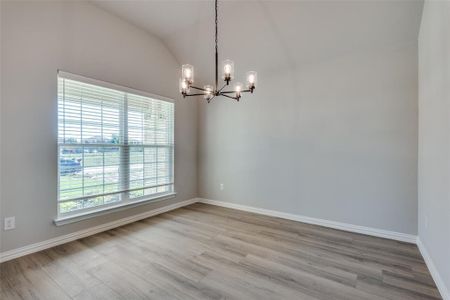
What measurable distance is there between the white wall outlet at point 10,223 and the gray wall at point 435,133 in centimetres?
421

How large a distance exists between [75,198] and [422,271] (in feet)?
13.6

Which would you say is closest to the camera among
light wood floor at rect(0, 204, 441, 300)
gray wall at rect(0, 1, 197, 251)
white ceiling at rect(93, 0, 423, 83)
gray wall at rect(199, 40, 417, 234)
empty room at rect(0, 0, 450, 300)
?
light wood floor at rect(0, 204, 441, 300)

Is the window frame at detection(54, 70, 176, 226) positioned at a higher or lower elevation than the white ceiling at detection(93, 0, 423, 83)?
lower

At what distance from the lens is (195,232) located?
3232 millimetres

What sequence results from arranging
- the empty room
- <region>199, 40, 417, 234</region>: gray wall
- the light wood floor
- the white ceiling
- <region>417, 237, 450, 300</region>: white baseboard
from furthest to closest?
<region>199, 40, 417, 234</region>: gray wall < the white ceiling < the empty room < the light wood floor < <region>417, 237, 450, 300</region>: white baseboard

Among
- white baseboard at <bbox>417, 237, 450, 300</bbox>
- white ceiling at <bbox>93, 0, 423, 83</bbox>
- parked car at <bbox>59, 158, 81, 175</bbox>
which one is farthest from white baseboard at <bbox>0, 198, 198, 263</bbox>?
white baseboard at <bbox>417, 237, 450, 300</bbox>

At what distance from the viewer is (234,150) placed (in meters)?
4.48

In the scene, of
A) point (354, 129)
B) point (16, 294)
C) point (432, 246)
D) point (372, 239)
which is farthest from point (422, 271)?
point (16, 294)

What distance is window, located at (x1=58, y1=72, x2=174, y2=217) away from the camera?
→ 9.37ft

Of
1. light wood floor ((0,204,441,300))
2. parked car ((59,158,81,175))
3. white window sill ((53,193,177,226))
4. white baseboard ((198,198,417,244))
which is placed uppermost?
parked car ((59,158,81,175))

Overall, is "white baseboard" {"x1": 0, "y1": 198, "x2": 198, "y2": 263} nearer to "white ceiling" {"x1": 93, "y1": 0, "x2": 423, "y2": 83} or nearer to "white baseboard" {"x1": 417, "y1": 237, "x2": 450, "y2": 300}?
"white ceiling" {"x1": 93, "y1": 0, "x2": 423, "y2": 83}

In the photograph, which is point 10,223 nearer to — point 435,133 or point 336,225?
point 336,225

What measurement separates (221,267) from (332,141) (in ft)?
8.22

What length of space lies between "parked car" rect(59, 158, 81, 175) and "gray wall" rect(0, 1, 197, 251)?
0.09 meters
